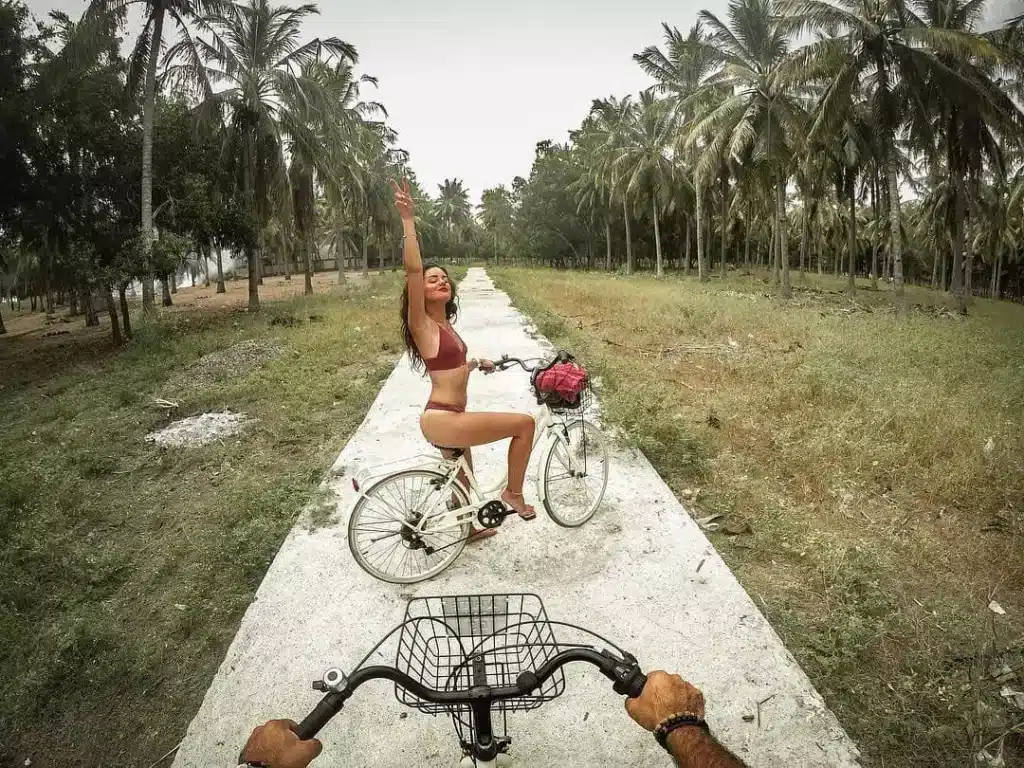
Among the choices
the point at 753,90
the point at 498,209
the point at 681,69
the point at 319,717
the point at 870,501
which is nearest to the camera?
the point at 319,717

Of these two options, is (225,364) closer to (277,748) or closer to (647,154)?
(277,748)

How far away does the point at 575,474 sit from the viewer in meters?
4.10

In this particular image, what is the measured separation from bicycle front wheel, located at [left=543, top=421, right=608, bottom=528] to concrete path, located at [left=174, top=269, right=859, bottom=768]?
16cm

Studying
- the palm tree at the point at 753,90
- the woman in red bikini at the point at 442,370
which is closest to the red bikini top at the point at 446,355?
the woman in red bikini at the point at 442,370

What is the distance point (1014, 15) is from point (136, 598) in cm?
2440

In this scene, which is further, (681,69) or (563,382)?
(681,69)

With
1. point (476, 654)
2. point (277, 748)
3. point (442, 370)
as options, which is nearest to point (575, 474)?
point (442, 370)

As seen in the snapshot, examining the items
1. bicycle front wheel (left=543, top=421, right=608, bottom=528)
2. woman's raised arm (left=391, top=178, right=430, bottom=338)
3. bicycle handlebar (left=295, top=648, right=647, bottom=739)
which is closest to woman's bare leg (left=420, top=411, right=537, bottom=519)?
bicycle front wheel (left=543, top=421, right=608, bottom=528)

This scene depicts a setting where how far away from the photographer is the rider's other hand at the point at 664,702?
4.27 feet

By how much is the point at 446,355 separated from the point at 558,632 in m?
1.70

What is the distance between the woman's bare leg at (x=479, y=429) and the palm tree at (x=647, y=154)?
103 feet

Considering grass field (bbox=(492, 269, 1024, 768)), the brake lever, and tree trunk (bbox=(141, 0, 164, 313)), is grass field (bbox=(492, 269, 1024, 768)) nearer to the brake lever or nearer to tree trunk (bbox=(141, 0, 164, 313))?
the brake lever

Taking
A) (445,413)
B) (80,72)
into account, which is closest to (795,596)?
(445,413)

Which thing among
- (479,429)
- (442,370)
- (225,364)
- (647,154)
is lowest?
(225,364)
